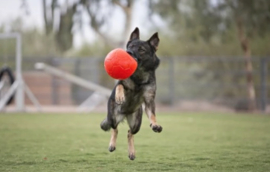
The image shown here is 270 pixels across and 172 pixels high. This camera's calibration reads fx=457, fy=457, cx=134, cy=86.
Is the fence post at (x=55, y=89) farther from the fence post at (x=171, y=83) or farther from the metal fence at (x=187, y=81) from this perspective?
the fence post at (x=171, y=83)

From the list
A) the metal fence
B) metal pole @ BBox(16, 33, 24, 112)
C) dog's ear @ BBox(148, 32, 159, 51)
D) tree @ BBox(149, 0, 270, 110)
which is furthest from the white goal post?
dog's ear @ BBox(148, 32, 159, 51)

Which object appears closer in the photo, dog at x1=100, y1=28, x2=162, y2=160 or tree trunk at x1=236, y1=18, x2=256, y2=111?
dog at x1=100, y1=28, x2=162, y2=160

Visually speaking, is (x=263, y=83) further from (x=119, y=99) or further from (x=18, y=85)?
(x=119, y=99)

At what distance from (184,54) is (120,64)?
1984cm

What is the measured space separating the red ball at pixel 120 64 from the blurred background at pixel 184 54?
1261cm

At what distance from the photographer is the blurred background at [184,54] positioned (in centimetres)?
1897

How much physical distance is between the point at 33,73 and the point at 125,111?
57.8ft

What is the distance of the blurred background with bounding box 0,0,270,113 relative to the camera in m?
19.0

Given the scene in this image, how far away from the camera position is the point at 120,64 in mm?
5262

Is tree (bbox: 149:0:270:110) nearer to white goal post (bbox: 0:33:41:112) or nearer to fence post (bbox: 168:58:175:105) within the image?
fence post (bbox: 168:58:175:105)

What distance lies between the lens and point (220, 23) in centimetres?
2117

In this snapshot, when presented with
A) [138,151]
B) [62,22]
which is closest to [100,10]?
[62,22]

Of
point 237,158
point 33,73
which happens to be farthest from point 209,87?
point 237,158

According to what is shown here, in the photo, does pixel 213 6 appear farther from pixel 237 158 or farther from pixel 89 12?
pixel 237 158
